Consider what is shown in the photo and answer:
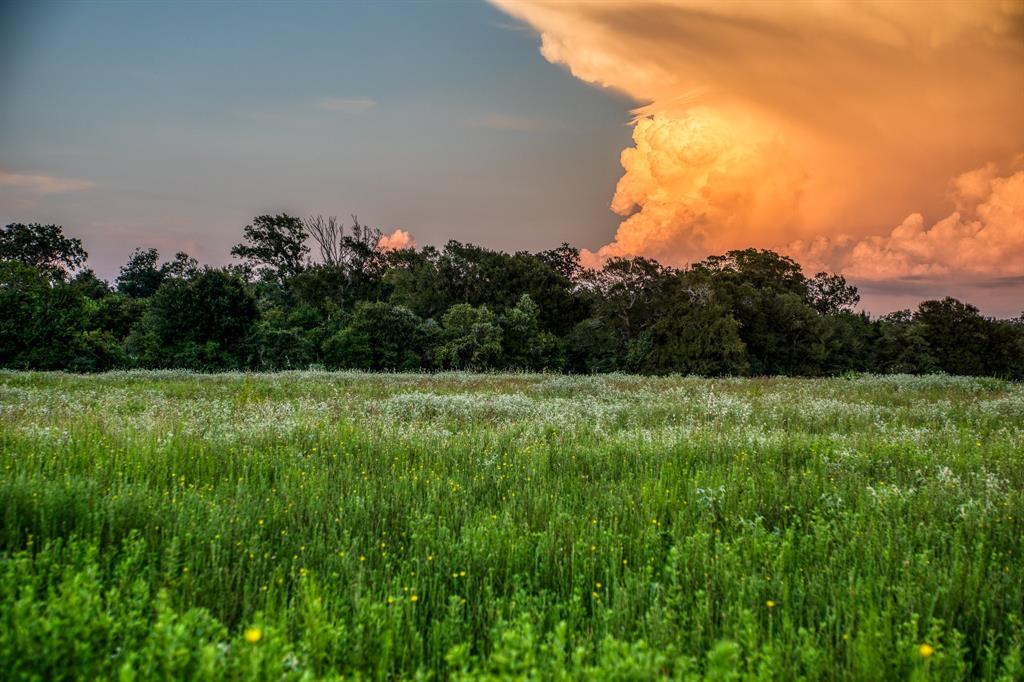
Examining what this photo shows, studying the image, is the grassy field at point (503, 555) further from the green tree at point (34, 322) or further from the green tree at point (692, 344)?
the green tree at point (692, 344)

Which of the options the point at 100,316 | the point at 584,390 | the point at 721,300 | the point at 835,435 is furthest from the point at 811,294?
the point at 100,316

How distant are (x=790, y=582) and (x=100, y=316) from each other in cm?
5784

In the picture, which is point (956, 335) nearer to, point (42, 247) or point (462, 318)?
point (462, 318)

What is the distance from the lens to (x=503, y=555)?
14.0 feet

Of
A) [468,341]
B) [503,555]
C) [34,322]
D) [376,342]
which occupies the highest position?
[34,322]

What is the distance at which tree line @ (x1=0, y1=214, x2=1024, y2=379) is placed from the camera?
4062cm

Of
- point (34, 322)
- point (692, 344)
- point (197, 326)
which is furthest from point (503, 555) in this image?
point (692, 344)

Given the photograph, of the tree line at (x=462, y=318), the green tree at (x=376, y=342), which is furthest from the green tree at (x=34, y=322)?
the green tree at (x=376, y=342)

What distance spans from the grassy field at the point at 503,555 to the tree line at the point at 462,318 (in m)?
36.6

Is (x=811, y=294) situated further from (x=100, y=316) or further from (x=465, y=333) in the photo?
(x=100, y=316)

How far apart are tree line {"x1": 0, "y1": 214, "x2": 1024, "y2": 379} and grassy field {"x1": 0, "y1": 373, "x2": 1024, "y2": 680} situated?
120ft

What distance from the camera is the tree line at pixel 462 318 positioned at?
40625 mm

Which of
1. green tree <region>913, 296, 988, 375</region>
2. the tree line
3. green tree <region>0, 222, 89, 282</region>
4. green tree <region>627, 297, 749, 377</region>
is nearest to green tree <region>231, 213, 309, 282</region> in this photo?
the tree line

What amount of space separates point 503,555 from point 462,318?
44783 millimetres
